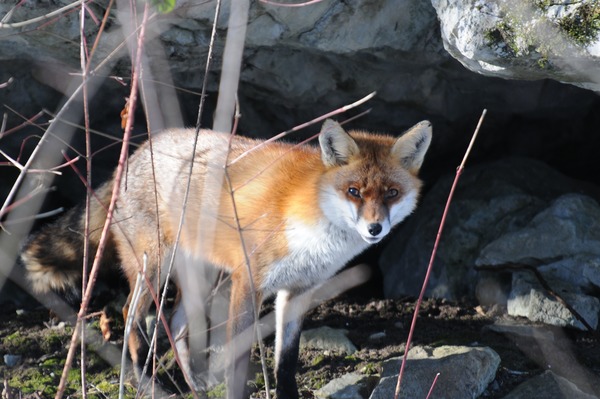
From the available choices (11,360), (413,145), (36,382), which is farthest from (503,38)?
(11,360)

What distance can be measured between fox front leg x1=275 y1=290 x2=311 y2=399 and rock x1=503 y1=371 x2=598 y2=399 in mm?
1168

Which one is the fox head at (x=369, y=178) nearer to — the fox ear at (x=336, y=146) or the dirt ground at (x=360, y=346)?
the fox ear at (x=336, y=146)

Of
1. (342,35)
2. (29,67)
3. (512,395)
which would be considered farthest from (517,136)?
(29,67)

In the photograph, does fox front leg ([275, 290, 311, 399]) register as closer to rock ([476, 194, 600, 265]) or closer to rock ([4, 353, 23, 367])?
rock ([476, 194, 600, 265])

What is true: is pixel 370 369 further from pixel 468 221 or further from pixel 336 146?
pixel 468 221

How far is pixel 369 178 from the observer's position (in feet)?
12.9

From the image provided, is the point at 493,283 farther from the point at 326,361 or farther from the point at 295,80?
the point at 295,80

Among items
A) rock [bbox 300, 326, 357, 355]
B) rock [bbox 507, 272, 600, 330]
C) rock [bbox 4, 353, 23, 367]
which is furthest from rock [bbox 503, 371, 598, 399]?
rock [bbox 4, 353, 23, 367]

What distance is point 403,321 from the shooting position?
5191 millimetres

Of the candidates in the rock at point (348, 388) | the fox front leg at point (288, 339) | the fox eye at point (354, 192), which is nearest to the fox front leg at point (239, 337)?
the fox front leg at point (288, 339)

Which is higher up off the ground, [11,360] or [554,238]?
[554,238]

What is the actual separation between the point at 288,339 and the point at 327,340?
1.87 ft

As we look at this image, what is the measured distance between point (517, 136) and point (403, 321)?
7.58ft

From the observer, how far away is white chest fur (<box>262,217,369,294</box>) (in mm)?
4020
